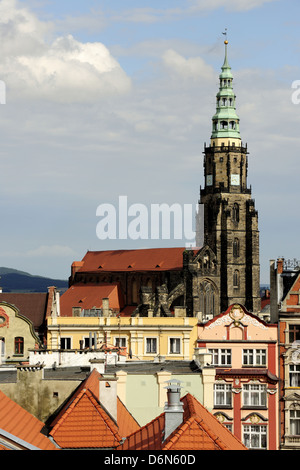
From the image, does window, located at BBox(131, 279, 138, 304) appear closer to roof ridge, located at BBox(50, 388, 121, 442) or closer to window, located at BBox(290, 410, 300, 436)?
window, located at BBox(290, 410, 300, 436)

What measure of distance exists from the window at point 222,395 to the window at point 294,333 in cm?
692

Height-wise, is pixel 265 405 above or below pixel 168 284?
below

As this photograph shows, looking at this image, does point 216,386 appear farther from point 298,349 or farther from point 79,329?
point 79,329

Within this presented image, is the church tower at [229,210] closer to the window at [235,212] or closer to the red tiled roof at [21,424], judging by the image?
the window at [235,212]

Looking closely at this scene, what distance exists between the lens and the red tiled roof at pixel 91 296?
5595 inches

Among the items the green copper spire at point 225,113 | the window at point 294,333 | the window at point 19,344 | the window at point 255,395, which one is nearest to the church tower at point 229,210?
Result: the green copper spire at point 225,113

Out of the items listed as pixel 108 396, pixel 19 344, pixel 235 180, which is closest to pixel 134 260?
pixel 235 180

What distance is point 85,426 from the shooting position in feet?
83.3

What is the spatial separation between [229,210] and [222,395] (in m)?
111

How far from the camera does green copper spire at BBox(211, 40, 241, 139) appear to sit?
165 m

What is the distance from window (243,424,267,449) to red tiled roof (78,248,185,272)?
105709 millimetres
